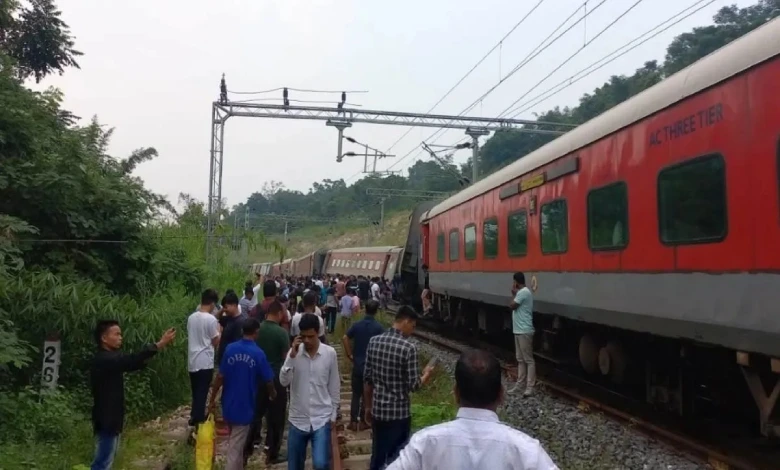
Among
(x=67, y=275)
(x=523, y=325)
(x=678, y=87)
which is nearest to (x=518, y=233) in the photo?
(x=523, y=325)

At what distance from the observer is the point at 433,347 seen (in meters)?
16.8

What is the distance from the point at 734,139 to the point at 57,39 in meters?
16.9

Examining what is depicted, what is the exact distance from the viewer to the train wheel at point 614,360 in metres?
9.18

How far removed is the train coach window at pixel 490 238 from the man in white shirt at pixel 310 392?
821 centimetres

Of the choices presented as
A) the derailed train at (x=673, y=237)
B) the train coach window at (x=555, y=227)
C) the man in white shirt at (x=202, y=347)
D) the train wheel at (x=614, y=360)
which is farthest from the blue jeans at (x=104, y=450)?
the train coach window at (x=555, y=227)

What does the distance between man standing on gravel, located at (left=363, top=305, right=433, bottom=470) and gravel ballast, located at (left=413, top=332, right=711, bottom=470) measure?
2137 millimetres

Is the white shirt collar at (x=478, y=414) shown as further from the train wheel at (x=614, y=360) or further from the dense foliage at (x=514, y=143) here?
the dense foliage at (x=514, y=143)

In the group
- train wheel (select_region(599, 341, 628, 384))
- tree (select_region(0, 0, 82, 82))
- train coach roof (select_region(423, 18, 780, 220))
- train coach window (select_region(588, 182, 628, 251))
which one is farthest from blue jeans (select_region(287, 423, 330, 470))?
tree (select_region(0, 0, 82, 82))

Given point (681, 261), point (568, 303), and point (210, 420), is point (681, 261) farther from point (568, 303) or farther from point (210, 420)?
point (210, 420)

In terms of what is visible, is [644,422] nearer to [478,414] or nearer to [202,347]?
[202,347]

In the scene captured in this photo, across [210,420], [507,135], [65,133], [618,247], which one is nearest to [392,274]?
[65,133]

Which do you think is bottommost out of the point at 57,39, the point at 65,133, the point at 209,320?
the point at 209,320

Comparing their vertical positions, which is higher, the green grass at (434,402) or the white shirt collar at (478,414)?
the white shirt collar at (478,414)

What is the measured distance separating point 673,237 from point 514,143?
56.5m
